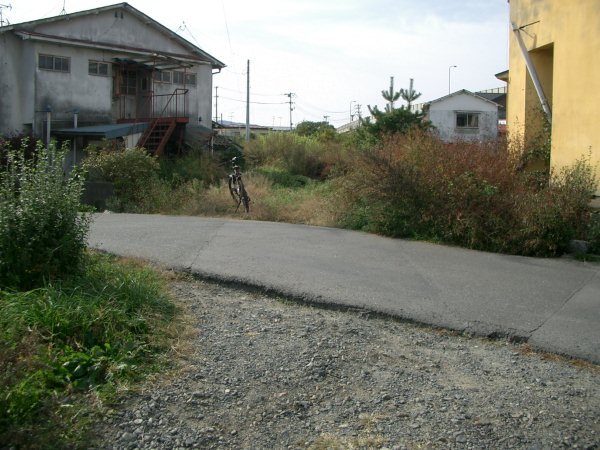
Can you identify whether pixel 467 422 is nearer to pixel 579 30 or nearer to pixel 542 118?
pixel 579 30

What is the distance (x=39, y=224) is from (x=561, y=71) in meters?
9.95

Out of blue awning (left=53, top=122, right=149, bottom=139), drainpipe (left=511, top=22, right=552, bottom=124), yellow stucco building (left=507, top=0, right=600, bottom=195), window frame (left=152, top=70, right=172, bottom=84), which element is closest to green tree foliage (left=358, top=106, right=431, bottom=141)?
window frame (left=152, top=70, right=172, bottom=84)

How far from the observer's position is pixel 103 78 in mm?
28844

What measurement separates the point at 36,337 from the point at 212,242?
546cm

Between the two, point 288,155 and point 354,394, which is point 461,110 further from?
point 354,394

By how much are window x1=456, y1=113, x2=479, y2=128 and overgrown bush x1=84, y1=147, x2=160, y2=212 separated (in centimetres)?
3128

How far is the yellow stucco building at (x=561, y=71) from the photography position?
1180 centimetres

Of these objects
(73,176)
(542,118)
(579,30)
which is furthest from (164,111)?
(73,176)

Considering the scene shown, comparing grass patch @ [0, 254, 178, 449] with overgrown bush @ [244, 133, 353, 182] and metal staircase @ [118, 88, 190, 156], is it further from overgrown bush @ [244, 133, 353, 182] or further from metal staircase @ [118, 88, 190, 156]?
overgrown bush @ [244, 133, 353, 182]

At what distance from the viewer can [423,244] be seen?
1080 cm

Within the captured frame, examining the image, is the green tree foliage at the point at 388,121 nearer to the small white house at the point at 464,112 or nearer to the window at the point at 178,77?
the window at the point at 178,77

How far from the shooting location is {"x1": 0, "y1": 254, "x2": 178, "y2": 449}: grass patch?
421 cm

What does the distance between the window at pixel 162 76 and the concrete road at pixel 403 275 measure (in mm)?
20053

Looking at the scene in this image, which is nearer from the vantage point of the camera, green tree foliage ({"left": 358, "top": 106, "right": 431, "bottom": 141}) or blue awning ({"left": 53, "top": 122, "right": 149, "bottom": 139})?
blue awning ({"left": 53, "top": 122, "right": 149, "bottom": 139})
